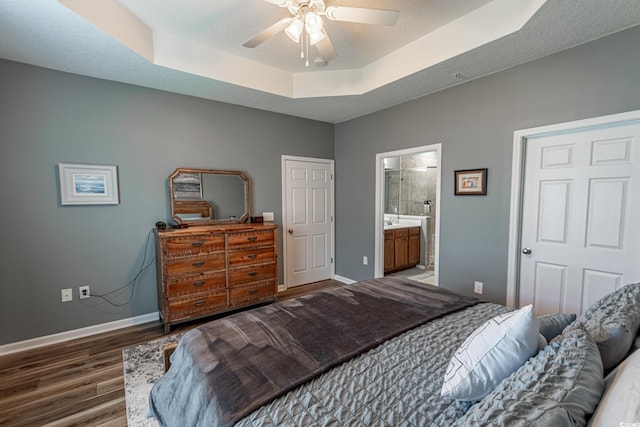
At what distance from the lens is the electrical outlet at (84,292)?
8.97ft

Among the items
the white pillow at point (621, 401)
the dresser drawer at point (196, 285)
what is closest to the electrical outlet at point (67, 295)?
the dresser drawer at point (196, 285)

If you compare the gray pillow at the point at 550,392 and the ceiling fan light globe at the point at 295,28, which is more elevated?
the ceiling fan light globe at the point at 295,28

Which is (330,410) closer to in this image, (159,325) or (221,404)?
(221,404)

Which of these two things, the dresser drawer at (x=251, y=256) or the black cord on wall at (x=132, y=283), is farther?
the dresser drawer at (x=251, y=256)

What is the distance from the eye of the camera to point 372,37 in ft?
8.25

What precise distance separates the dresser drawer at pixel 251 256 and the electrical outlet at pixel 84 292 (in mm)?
1390

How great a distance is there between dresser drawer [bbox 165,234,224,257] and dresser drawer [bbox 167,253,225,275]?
59 millimetres

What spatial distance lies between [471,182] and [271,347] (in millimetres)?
2572

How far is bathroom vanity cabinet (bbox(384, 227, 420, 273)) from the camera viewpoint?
14.8 feet

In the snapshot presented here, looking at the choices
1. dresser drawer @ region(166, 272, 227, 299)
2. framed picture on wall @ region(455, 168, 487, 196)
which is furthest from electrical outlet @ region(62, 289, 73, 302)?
framed picture on wall @ region(455, 168, 487, 196)

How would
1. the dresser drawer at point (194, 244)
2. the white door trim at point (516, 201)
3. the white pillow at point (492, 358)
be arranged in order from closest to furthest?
the white pillow at point (492, 358) < the white door trim at point (516, 201) < the dresser drawer at point (194, 244)

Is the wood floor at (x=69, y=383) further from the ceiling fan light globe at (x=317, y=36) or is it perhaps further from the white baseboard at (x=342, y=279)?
the ceiling fan light globe at (x=317, y=36)

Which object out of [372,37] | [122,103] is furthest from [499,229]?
[122,103]

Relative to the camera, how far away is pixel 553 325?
1.24 m
